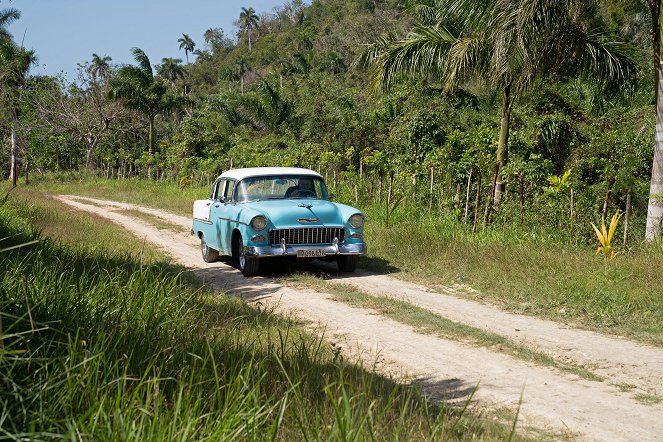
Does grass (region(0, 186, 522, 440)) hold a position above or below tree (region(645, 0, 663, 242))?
below

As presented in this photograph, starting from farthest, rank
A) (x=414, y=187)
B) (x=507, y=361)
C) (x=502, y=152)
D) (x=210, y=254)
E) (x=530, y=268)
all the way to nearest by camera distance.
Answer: (x=414, y=187) → (x=502, y=152) → (x=210, y=254) → (x=530, y=268) → (x=507, y=361)

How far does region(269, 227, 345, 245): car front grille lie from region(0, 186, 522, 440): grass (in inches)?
120

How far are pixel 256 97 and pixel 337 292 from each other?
34.9 meters

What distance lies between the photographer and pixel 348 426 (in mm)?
3062

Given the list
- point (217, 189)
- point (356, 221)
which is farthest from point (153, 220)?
point (356, 221)

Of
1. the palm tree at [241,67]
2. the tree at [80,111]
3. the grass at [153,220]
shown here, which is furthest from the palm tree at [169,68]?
the grass at [153,220]

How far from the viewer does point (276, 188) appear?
493 inches

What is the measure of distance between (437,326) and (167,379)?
177 inches

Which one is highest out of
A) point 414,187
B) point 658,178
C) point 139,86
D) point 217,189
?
point 139,86

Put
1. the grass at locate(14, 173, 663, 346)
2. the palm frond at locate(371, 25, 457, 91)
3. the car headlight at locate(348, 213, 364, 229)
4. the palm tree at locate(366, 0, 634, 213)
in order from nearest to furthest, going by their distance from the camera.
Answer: the grass at locate(14, 173, 663, 346) → the car headlight at locate(348, 213, 364, 229) → the palm tree at locate(366, 0, 634, 213) → the palm frond at locate(371, 25, 457, 91)

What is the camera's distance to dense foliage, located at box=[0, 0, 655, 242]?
1388 cm

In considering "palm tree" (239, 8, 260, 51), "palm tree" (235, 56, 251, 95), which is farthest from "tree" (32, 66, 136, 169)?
"palm tree" (239, 8, 260, 51)

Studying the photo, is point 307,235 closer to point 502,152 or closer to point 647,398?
point 502,152

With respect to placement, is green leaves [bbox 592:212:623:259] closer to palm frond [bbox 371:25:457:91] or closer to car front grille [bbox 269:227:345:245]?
car front grille [bbox 269:227:345:245]
